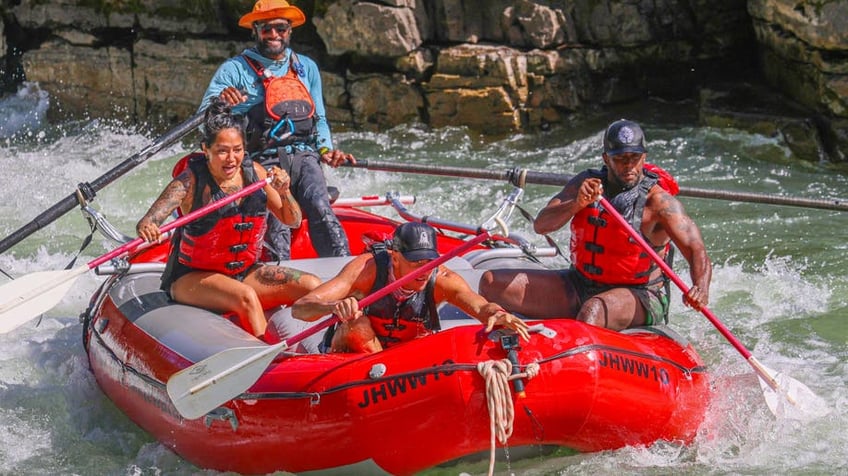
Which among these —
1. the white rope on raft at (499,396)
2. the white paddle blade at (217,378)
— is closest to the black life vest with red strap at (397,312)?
the white paddle blade at (217,378)

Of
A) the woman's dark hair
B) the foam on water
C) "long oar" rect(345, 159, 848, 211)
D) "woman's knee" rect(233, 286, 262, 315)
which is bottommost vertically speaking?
the foam on water

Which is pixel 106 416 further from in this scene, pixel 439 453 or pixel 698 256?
pixel 698 256

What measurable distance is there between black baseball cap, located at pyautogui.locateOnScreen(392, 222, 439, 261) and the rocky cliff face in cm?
641

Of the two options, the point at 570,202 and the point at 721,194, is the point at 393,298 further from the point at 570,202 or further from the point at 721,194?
the point at 721,194

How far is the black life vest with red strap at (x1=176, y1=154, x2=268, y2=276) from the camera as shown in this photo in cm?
529

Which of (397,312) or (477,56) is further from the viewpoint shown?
(477,56)

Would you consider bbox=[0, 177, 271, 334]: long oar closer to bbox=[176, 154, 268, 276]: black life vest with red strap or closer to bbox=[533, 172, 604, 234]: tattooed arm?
bbox=[176, 154, 268, 276]: black life vest with red strap

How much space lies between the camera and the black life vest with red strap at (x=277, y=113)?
20.7 feet

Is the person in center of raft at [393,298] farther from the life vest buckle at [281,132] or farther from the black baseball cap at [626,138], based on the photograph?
the life vest buckle at [281,132]

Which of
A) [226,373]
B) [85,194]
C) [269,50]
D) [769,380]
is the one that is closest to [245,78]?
[269,50]

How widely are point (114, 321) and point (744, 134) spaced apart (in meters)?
6.47

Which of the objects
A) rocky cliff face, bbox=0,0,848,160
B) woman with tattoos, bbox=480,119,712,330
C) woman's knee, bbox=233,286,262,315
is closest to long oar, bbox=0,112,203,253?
woman's knee, bbox=233,286,262,315

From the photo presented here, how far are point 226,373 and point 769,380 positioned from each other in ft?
7.47

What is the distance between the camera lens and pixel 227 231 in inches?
209
